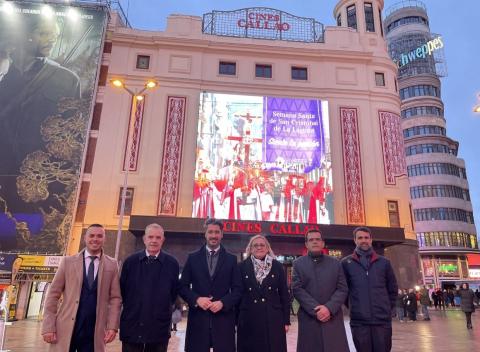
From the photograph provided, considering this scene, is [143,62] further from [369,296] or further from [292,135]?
[369,296]

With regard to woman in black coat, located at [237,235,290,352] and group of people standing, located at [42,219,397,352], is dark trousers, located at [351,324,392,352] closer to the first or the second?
group of people standing, located at [42,219,397,352]

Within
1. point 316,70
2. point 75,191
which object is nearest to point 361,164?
point 316,70

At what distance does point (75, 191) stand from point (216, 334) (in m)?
18.9

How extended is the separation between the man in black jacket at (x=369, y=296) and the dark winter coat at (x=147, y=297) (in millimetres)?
2585

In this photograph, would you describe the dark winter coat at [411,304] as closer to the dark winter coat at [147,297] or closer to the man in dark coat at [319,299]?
the man in dark coat at [319,299]

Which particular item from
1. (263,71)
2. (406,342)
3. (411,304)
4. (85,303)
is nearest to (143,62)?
(263,71)

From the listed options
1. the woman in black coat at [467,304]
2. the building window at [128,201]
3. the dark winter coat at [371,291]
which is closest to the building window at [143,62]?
the building window at [128,201]

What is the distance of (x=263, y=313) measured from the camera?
16.1 ft

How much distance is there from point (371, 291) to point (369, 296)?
78mm

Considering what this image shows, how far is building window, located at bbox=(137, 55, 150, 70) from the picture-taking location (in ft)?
81.3

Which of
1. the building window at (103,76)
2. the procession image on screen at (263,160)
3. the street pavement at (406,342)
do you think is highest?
the building window at (103,76)

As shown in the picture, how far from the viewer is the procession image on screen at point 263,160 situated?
21.5 m

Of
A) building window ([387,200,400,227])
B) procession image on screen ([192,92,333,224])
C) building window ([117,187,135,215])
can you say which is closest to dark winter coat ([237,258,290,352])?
procession image on screen ([192,92,333,224])

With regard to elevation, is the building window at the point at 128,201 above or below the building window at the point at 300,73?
below
